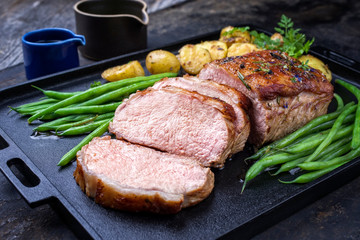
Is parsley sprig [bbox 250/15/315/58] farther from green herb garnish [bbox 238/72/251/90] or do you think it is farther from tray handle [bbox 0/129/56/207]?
tray handle [bbox 0/129/56/207]

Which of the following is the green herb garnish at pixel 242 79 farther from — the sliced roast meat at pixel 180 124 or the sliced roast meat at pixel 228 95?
the sliced roast meat at pixel 180 124

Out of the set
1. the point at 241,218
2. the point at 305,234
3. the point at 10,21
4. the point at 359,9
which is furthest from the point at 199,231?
the point at 359,9

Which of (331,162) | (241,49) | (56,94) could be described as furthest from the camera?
(241,49)

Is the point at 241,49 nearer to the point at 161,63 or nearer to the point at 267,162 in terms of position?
the point at 161,63

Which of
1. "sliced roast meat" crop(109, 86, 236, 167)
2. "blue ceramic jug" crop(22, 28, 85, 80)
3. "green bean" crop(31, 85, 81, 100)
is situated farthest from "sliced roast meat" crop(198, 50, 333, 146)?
"blue ceramic jug" crop(22, 28, 85, 80)

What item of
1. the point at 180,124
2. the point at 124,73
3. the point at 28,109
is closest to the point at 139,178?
the point at 180,124

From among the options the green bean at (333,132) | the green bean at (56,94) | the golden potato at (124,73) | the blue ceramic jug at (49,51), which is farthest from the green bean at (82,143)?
the green bean at (333,132)
